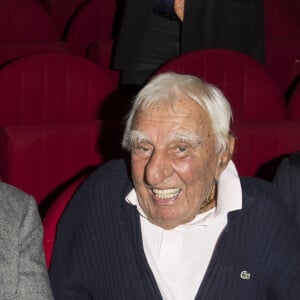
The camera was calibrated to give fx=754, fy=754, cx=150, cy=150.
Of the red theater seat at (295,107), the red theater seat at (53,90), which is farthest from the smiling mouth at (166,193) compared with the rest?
the red theater seat at (295,107)

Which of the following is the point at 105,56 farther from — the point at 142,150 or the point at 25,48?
the point at 142,150

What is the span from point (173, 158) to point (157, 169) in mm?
43

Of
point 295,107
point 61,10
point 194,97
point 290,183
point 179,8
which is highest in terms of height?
point 194,97

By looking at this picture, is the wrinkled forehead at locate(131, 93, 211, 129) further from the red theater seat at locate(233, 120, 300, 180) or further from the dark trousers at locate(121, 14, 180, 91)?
the dark trousers at locate(121, 14, 180, 91)

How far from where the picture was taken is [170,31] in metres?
3.11

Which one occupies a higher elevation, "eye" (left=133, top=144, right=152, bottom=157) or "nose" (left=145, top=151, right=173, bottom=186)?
"eye" (left=133, top=144, right=152, bottom=157)

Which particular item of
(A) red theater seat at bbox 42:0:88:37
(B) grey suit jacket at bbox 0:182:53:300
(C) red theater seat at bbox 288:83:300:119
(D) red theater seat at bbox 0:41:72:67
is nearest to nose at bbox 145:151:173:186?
(B) grey suit jacket at bbox 0:182:53:300

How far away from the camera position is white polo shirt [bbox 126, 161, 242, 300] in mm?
→ 1566

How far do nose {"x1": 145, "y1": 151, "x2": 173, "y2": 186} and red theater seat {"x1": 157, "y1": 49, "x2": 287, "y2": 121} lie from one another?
1121 millimetres

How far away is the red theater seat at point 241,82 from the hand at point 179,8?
47 centimetres

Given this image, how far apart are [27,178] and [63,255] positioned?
0.59 metres

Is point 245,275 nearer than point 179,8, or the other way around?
point 245,275

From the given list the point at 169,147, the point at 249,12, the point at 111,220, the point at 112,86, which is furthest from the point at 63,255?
the point at 249,12

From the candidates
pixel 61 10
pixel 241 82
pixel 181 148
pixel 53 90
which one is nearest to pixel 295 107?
pixel 241 82
